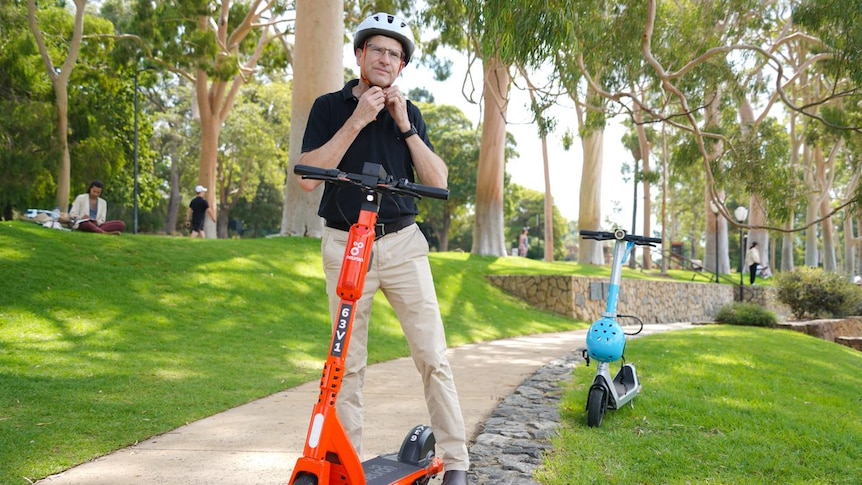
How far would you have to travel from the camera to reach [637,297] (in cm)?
1950

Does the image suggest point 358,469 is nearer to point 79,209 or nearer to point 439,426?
point 439,426

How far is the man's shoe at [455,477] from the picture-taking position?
3.16 metres

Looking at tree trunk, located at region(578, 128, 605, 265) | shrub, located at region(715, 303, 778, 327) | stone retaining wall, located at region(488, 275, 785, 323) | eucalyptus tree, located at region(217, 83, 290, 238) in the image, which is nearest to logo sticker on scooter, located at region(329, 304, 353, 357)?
stone retaining wall, located at region(488, 275, 785, 323)

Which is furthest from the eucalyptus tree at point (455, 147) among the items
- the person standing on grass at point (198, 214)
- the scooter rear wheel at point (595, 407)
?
the scooter rear wheel at point (595, 407)

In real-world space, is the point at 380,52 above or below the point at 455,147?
below

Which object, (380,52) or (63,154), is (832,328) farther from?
(63,154)

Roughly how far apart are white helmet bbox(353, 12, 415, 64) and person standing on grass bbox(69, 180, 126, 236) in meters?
10.1

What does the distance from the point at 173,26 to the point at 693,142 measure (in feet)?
43.3

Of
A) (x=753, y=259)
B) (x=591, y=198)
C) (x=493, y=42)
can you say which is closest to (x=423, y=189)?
(x=493, y=42)

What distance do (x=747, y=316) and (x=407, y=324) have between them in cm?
1444

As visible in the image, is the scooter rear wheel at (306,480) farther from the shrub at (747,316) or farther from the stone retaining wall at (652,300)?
the shrub at (747,316)

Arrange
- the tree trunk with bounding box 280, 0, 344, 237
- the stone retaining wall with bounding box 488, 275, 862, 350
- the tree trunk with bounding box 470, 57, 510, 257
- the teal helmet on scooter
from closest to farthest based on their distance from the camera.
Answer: the teal helmet on scooter → the tree trunk with bounding box 280, 0, 344, 237 → the stone retaining wall with bounding box 488, 275, 862, 350 → the tree trunk with bounding box 470, 57, 510, 257

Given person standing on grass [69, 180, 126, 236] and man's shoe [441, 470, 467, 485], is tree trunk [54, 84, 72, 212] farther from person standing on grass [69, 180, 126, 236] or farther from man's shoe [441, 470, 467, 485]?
man's shoe [441, 470, 467, 485]

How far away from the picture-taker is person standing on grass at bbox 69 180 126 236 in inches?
468
